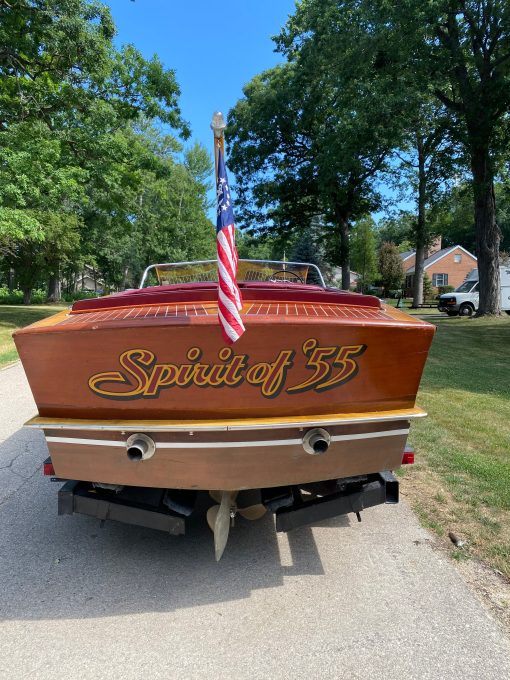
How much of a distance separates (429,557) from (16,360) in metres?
10.1

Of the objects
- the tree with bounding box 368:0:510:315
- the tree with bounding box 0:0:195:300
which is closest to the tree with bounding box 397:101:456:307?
the tree with bounding box 368:0:510:315

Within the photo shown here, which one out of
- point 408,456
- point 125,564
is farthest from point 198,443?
point 408,456

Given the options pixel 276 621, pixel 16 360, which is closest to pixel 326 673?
pixel 276 621

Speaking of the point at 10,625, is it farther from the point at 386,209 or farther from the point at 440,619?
the point at 386,209

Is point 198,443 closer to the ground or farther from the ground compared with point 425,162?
closer to the ground

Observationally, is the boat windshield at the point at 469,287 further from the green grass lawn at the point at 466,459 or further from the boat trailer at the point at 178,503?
the boat trailer at the point at 178,503

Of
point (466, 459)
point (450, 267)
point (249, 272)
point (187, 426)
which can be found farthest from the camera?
point (450, 267)

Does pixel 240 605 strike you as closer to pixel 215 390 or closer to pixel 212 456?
pixel 212 456

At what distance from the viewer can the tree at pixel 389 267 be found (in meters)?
43.1

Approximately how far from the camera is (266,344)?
7.54 feet

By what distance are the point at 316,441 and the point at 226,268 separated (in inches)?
40.6

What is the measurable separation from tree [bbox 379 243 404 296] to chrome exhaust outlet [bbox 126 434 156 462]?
42489 millimetres

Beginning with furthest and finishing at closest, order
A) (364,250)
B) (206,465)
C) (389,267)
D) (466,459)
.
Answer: (389,267)
(364,250)
(466,459)
(206,465)

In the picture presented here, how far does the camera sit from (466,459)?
436cm
